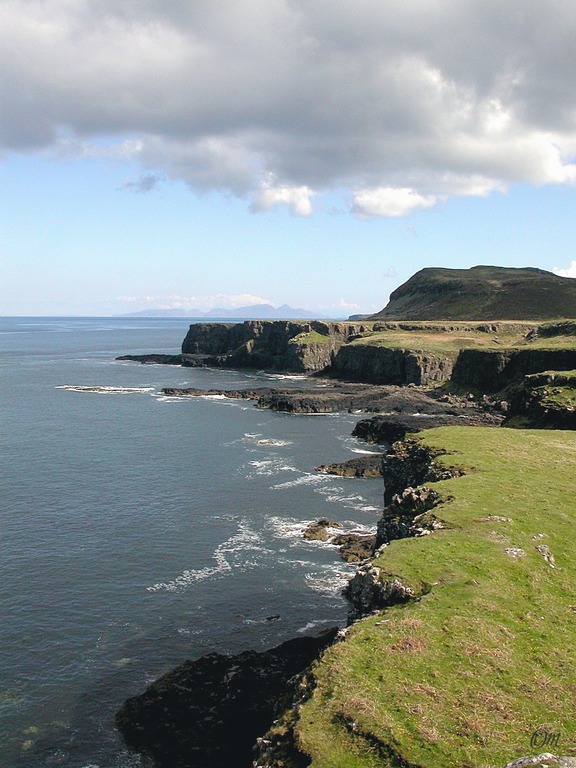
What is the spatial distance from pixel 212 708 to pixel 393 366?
127 metres

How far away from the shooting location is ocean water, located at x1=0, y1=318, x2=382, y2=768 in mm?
31336

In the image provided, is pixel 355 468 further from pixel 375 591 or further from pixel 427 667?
pixel 427 667

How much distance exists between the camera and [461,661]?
20.7m

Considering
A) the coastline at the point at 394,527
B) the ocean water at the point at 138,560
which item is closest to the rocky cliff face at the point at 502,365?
the coastline at the point at 394,527

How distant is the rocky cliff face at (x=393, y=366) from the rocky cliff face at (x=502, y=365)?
7531 mm

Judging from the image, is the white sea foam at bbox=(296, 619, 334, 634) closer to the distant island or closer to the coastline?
the distant island

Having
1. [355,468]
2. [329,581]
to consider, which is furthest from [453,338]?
[329,581]

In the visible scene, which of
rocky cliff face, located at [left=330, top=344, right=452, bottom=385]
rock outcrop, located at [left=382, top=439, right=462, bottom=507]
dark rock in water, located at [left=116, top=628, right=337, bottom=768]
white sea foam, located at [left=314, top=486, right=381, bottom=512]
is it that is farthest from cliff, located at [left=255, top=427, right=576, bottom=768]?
rocky cliff face, located at [left=330, top=344, right=452, bottom=385]

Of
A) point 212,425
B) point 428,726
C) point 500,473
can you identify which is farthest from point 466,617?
point 212,425

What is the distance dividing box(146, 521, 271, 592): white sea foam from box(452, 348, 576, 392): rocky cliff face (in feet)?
275

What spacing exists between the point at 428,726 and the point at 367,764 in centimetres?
213

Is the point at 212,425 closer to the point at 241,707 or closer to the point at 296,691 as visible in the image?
the point at 241,707

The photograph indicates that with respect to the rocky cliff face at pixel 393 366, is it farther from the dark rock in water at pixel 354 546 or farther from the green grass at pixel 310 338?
the dark rock in water at pixel 354 546

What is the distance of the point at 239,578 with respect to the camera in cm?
4422
